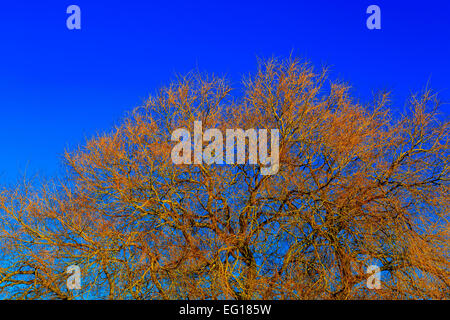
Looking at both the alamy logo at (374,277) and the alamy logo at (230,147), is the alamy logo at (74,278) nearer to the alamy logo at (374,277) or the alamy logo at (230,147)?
the alamy logo at (230,147)

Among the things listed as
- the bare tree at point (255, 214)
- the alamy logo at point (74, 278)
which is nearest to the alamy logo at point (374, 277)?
the bare tree at point (255, 214)

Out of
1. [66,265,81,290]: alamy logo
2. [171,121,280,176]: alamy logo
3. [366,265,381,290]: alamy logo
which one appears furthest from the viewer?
[171,121,280,176]: alamy logo

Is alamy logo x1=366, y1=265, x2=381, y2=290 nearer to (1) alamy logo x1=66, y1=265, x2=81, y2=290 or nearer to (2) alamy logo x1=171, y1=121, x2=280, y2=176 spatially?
(2) alamy logo x1=171, y1=121, x2=280, y2=176

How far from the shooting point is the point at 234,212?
12031 mm

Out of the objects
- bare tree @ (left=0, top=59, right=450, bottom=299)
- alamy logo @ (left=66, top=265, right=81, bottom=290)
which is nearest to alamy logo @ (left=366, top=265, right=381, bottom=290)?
bare tree @ (left=0, top=59, right=450, bottom=299)

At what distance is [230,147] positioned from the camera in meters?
12.0

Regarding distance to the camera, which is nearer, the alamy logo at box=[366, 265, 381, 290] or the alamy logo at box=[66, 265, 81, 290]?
the alamy logo at box=[366, 265, 381, 290]

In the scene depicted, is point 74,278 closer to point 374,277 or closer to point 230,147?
point 230,147

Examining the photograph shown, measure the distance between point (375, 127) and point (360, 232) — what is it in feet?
10.2

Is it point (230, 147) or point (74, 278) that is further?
point (230, 147)

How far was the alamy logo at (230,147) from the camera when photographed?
11852mm

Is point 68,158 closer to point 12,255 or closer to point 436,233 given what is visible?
point 12,255

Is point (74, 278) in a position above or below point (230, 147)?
below

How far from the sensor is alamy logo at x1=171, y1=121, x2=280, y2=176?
38.9 ft
